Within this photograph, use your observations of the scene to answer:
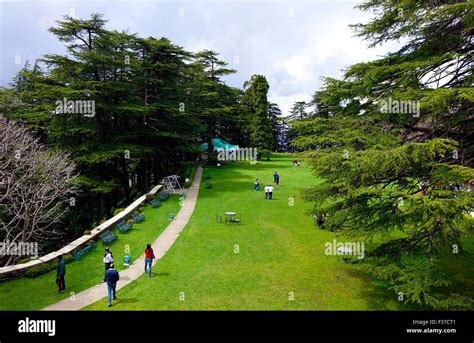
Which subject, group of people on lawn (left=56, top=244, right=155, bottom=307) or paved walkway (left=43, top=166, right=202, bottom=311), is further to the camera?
paved walkway (left=43, top=166, right=202, bottom=311)

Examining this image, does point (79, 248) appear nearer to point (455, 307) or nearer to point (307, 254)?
point (307, 254)

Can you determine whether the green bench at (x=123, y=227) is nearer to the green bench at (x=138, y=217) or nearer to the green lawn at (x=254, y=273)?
the green bench at (x=138, y=217)

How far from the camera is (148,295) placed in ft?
45.9

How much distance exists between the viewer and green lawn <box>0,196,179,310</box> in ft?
45.2

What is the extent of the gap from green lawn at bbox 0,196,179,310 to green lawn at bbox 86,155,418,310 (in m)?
2.14

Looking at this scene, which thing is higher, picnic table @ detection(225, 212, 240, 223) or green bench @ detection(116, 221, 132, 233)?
picnic table @ detection(225, 212, 240, 223)

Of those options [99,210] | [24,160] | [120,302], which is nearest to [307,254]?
[120,302]

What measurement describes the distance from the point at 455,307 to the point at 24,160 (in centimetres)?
2475

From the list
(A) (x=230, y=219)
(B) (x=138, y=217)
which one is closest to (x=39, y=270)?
(B) (x=138, y=217)

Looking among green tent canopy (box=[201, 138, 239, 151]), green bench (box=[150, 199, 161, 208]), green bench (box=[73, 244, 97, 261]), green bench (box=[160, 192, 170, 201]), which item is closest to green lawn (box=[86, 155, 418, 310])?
green bench (box=[150, 199, 161, 208])

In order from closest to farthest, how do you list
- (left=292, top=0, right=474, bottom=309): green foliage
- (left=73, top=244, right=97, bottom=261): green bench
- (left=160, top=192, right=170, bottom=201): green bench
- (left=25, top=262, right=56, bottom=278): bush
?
(left=292, top=0, right=474, bottom=309): green foliage
(left=25, top=262, right=56, bottom=278): bush
(left=73, top=244, right=97, bottom=261): green bench
(left=160, top=192, right=170, bottom=201): green bench

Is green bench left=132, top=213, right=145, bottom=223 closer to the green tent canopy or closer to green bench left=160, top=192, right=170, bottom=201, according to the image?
green bench left=160, top=192, right=170, bottom=201

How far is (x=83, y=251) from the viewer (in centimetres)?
1884
